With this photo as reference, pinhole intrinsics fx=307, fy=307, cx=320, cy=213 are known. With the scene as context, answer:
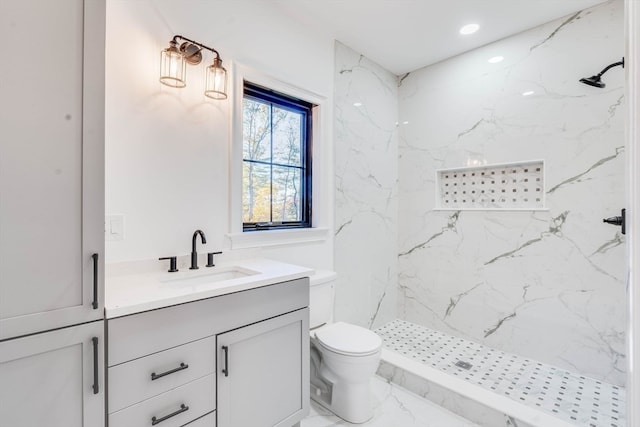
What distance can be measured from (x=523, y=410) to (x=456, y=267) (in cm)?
125

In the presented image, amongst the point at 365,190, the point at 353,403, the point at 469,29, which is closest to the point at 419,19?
the point at 469,29

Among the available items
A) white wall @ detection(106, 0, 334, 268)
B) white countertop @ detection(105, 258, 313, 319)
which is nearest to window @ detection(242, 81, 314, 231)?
white wall @ detection(106, 0, 334, 268)

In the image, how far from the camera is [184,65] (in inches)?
64.7

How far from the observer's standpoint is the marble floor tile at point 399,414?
1.80 metres

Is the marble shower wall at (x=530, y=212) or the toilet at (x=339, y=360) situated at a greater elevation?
the marble shower wall at (x=530, y=212)

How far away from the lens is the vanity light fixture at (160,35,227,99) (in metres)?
1.57

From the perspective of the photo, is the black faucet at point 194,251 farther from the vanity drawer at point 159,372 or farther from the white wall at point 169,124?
the vanity drawer at point 159,372

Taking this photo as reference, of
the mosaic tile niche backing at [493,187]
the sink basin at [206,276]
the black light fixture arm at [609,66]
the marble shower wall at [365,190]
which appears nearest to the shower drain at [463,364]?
the marble shower wall at [365,190]

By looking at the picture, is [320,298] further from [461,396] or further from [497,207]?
[497,207]

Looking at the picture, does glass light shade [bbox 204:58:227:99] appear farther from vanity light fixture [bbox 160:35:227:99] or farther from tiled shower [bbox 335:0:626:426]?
tiled shower [bbox 335:0:626:426]

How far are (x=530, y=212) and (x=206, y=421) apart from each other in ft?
8.42

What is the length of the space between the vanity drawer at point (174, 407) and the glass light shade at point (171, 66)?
143cm

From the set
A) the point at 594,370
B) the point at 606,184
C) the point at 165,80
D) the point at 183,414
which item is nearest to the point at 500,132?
the point at 606,184

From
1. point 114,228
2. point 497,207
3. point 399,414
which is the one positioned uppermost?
point 497,207
